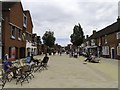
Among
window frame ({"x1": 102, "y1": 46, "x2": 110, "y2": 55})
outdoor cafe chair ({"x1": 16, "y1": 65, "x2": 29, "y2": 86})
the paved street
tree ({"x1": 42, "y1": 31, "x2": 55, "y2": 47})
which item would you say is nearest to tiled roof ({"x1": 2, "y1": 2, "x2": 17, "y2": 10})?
the paved street

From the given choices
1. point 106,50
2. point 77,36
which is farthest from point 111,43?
point 77,36

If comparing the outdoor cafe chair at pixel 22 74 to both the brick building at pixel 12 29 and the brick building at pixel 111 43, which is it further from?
the brick building at pixel 111 43

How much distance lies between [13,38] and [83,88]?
68.5 feet

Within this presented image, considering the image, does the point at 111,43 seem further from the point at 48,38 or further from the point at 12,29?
the point at 48,38

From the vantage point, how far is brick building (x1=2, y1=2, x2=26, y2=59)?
25.6 meters

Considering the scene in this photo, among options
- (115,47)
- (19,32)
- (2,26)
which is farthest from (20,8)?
(115,47)

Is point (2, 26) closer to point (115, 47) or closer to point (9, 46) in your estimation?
point (9, 46)

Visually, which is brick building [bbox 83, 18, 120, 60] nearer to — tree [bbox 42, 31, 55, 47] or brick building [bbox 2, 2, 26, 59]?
brick building [bbox 2, 2, 26, 59]

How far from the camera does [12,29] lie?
28.8m

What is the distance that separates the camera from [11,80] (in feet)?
38.2

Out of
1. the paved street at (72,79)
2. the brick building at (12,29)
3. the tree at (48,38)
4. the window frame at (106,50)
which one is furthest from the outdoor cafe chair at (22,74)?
the tree at (48,38)

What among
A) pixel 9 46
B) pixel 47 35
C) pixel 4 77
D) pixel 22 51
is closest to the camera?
pixel 4 77

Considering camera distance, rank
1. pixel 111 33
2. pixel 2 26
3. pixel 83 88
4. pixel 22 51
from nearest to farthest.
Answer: pixel 83 88 < pixel 2 26 < pixel 22 51 < pixel 111 33

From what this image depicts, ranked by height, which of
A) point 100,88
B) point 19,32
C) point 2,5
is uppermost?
point 2,5
